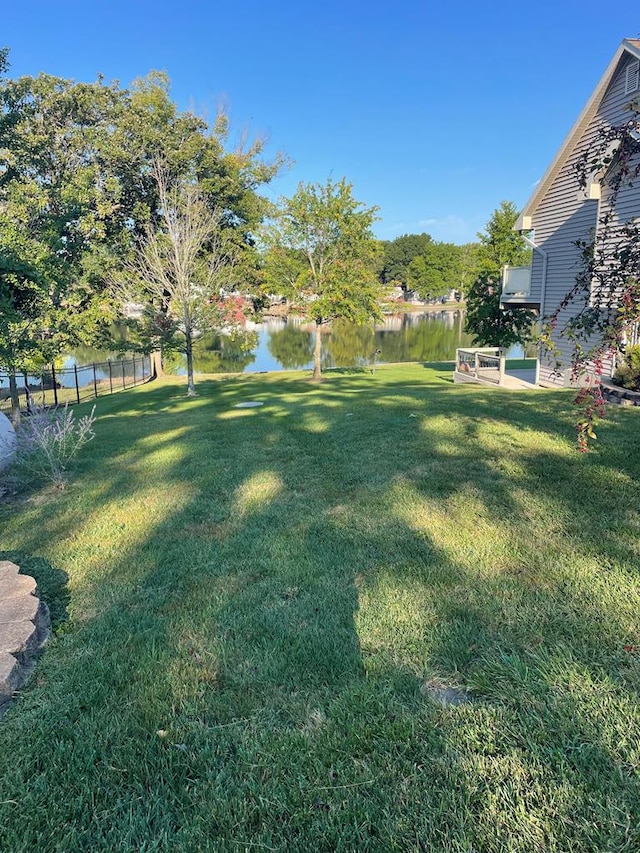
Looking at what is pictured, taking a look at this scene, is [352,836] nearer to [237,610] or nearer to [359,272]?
[237,610]

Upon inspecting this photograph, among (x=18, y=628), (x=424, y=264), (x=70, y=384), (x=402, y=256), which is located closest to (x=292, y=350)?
(x=70, y=384)

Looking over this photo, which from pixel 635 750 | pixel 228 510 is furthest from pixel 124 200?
pixel 635 750

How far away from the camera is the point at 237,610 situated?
291cm

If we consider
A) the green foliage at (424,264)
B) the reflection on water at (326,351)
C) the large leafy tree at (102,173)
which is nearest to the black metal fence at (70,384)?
the large leafy tree at (102,173)

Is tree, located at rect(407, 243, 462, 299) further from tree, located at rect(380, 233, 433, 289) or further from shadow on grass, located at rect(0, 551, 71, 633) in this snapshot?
shadow on grass, located at rect(0, 551, 71, 633)

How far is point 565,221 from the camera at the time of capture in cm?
1423

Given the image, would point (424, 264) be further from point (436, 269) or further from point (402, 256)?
point (402, 256)

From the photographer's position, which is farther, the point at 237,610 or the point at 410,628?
the point at 237,610

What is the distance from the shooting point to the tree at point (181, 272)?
17.2 m

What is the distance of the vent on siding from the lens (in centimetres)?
1149

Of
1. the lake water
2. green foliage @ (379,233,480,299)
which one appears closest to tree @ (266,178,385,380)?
the lake water

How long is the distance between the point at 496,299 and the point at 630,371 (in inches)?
503

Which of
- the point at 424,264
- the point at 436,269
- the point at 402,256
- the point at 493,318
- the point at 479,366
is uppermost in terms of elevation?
the point at 402,256

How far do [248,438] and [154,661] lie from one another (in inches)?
192
